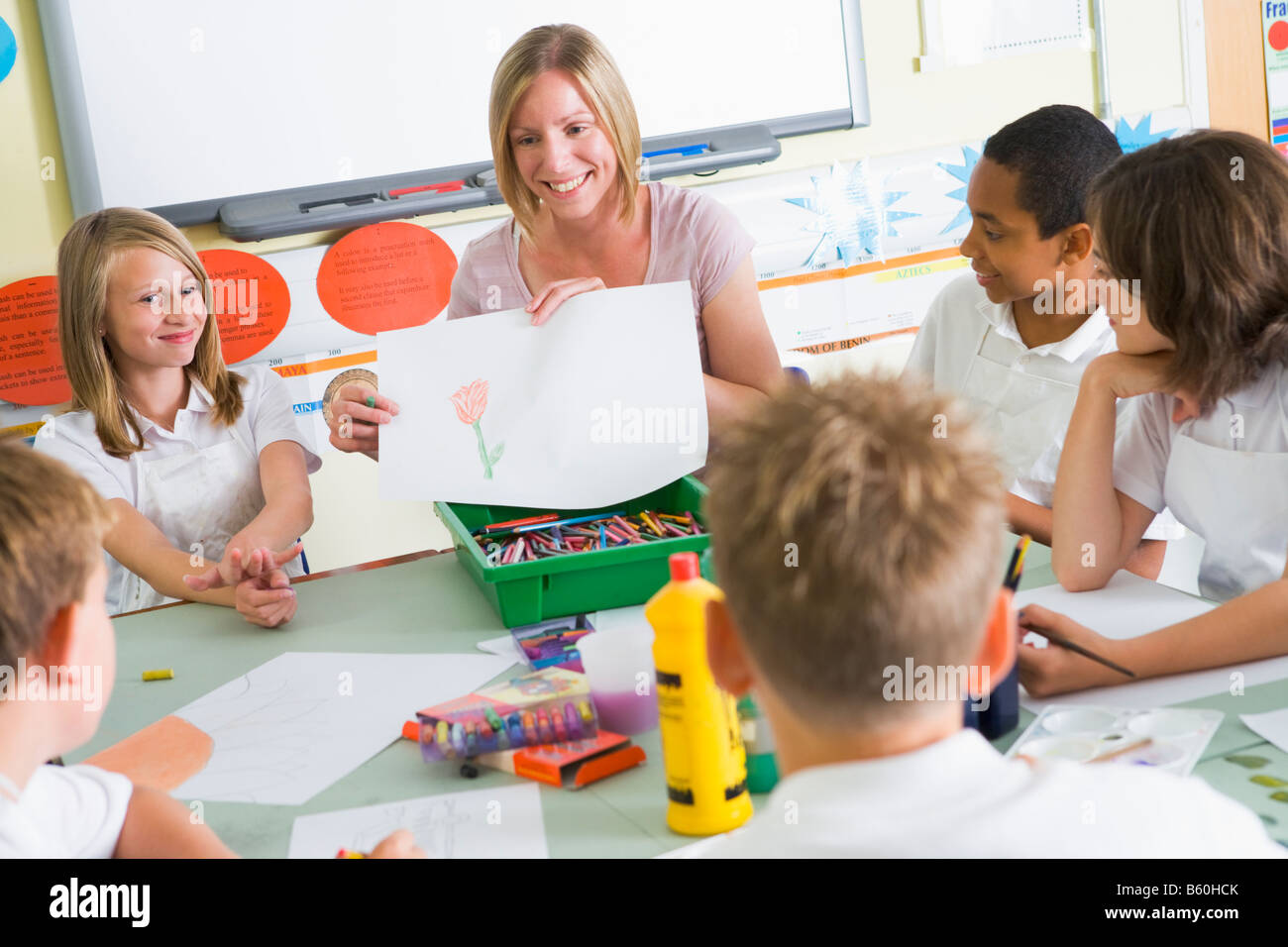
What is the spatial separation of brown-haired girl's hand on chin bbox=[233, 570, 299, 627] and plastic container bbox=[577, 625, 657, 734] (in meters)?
0.59

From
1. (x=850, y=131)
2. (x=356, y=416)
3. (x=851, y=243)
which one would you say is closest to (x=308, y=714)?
(x=356, y=416)

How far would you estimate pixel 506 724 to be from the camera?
1.06 metres

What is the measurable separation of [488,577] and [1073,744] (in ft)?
2.16

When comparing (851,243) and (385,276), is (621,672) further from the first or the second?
(851,243)

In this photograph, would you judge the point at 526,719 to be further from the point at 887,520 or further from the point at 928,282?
the point at 928,282

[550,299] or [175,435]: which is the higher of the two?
[550,299]

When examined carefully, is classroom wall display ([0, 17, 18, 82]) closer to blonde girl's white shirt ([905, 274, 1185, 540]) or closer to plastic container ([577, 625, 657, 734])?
blonde girl's white shirt ([905, 274, 1185, 540])

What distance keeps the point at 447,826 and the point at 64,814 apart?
29cm

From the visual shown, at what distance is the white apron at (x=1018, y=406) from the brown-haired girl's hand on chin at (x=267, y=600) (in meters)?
1.10

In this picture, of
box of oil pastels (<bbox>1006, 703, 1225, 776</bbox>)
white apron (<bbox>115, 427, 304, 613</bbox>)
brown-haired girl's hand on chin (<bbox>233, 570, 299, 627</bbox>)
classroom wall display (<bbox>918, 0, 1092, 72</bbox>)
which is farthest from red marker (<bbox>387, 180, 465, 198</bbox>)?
box of oil pastels (<bbox>1006, 703, 1225, 776</bbox>)
